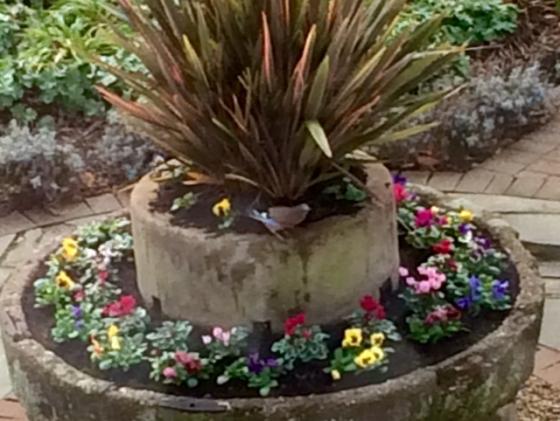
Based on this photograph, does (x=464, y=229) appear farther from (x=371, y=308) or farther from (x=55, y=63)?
(x=55, y=63)

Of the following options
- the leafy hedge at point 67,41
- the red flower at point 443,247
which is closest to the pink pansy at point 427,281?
the red flower at point 443,247

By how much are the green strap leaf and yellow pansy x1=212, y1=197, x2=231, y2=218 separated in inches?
12.2

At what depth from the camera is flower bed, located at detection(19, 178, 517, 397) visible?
2770mm

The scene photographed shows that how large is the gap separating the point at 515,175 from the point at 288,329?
2329 mm

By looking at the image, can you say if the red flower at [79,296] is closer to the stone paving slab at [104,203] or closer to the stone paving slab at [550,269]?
the stone paving slab at [104,203]

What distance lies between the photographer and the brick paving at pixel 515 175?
15.8 feet

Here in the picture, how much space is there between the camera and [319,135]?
8.95ft

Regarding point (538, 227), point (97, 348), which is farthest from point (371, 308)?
point (538, 227)

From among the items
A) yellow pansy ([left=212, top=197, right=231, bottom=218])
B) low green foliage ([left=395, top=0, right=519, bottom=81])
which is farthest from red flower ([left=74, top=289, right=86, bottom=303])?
low green foliage ([left=395, top=0, right=519, bottom=81])

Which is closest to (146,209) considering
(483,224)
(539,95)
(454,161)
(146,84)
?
(146,84)

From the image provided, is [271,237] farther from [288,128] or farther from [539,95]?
[539,95]

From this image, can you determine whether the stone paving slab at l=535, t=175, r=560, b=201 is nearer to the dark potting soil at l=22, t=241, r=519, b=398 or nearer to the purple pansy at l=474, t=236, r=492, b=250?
the purple pansy at l=474, t=236, r=492, b=250

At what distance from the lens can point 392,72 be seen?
2883mm

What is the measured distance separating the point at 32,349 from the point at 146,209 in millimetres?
422
